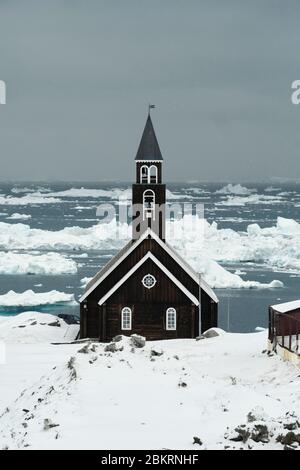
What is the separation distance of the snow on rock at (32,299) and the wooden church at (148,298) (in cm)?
1525

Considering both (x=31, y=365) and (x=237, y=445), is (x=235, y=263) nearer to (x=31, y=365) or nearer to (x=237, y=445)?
(x=31, y=365)

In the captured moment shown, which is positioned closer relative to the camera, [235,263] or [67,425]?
[67,425]

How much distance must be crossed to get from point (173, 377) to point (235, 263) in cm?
5326

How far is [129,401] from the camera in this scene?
17.6 metres

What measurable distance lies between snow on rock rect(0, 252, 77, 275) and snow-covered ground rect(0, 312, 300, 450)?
135ft

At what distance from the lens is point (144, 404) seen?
17469 millimetres

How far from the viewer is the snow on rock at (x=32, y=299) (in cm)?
5003

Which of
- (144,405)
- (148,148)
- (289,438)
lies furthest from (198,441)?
(148,148)

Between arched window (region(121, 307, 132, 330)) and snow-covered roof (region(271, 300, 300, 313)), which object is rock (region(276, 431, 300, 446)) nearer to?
snow-covered roof (region(271, 300, 300, 313))

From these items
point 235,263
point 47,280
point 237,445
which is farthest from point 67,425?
point 235,263

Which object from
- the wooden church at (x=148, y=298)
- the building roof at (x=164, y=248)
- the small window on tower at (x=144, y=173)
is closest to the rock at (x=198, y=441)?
the wooden church at (x=148, y=298)

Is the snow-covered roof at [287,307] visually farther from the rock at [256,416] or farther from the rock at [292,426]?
the rock at [292,426]
